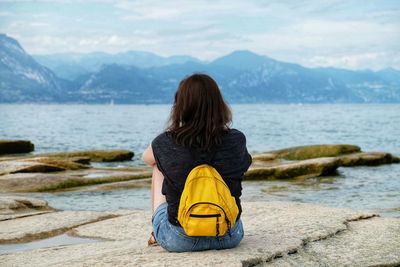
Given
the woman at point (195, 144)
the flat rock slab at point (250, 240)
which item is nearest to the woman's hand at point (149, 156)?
the woman at point (195, 144)

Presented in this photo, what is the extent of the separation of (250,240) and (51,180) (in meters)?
14.6

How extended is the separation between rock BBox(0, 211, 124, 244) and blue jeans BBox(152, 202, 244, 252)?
15.5 ft

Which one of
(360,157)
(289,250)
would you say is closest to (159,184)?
(289,250)

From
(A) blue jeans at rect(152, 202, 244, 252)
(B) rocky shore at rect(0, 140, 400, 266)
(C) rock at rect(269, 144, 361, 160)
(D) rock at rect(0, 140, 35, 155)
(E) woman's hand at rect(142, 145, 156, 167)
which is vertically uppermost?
(E) woman's hand at rect(142, 145, 156, 167)

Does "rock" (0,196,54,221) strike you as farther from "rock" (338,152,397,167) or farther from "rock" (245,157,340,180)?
"rock" (338,152,397,167)

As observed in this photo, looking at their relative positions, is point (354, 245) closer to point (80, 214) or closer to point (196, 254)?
point (196, 254)

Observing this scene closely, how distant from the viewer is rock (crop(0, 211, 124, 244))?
38.0ft

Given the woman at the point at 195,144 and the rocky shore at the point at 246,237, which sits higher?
the woman at the point at 195,144

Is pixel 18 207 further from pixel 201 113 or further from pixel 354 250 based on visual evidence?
pixel 201 113

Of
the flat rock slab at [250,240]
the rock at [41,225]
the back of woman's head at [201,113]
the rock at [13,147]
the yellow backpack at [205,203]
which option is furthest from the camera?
the rock at [13,147]

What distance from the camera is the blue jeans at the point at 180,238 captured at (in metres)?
7.36

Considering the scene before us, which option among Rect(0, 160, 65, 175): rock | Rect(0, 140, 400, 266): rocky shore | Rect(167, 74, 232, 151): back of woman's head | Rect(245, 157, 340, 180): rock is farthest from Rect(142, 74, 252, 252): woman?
Rect(245, 157, 340, 180): rock

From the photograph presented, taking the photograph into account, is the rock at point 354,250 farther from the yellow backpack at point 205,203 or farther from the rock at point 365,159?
the rock at point 365,159

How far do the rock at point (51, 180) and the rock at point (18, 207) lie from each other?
4861mm
